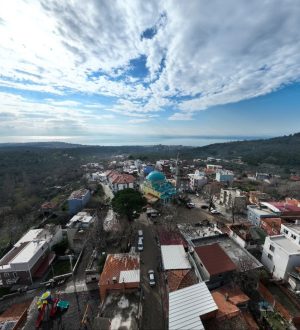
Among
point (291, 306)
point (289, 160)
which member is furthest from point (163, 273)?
point (289, 160)

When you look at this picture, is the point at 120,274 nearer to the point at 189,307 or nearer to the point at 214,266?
the point at 189,307

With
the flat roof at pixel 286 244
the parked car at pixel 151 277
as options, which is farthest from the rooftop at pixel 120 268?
the flat roof at pixel 286 244

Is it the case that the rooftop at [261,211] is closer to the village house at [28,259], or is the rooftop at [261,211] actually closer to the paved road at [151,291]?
the paved road at [151,291]

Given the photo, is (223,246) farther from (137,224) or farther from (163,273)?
(137,224)

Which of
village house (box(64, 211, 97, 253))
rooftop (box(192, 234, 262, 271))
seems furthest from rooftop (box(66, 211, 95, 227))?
rooftop (box(192, 234, 262, 271))

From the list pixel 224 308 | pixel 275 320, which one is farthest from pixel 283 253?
pixel 224 308

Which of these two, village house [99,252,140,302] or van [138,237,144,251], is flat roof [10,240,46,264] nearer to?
village house [99,252,140,302]
